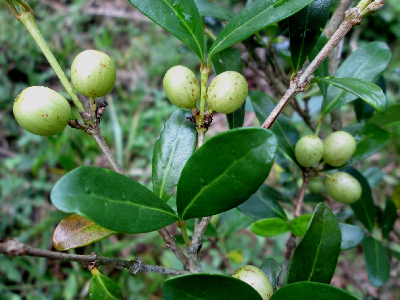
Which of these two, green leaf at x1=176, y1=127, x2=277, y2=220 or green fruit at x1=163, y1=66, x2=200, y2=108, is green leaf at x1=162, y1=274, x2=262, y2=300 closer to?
green leaf at x1=176, y1=127, x2=277, y2=220

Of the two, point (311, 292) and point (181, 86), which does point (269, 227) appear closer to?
point (311, 292)

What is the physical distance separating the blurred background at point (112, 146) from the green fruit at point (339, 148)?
579 millimetres

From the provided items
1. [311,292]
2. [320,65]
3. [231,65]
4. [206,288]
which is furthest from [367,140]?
[206,288]

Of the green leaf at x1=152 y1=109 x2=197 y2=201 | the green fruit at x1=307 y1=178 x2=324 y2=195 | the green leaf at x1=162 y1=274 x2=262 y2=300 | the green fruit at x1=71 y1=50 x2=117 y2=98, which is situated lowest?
the green fruit at x1=307 y1=178 x2=324 y2=195

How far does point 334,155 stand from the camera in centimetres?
95

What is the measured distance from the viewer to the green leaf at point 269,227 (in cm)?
88

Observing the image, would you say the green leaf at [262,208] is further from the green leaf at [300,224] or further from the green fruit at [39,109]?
the green fruit at [39,109]

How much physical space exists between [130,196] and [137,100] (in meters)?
2.98

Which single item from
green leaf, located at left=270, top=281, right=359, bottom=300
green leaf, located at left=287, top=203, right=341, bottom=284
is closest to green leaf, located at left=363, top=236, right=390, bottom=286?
green leaf, located at left=287, top=203, right=341, bottom=284

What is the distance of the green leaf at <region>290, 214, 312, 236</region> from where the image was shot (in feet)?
2.82

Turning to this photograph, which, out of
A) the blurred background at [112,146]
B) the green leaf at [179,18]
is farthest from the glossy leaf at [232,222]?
the green leaf at [179,18]

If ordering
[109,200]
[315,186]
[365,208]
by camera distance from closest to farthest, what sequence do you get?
1. [109,200]
2. [365,208]
3. [315,186]

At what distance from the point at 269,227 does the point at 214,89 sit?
0.45 metres

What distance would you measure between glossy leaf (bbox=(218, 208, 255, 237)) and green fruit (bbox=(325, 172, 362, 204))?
49 centimetres
